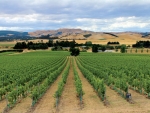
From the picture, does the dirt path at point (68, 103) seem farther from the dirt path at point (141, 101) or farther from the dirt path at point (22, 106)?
the dirt path at point (141, 101)

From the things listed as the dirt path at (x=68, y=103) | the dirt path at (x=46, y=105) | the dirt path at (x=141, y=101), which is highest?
the dirt path at (x=141, y=101)

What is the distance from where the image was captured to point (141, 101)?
18.9 m

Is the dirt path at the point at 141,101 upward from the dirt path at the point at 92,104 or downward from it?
upward

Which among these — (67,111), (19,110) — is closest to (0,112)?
(19,110)

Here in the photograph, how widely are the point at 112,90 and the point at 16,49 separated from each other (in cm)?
13616

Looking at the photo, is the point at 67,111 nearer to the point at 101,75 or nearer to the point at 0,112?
the point at 0,112

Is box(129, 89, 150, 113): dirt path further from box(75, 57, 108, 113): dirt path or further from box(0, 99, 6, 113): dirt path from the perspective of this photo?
box(0, 99, 6, 113): dirt path

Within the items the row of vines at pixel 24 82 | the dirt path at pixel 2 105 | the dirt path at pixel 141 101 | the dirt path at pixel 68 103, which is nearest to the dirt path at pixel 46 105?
the row of vines at pixel 24 82

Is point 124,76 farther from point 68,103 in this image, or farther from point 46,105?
point 46,105

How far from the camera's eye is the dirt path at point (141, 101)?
55.1 ft

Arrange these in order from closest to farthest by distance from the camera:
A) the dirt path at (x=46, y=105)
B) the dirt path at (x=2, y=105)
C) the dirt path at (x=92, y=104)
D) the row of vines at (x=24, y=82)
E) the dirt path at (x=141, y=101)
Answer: the dirt path at (x=92, y=104)
the dirt path at (x=46, y=105)
the dirt path at (x=141, y=101)
the dirt path at (x=2, y=105)
the row of vines at (x=24, y=82)

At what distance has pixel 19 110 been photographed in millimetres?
16922

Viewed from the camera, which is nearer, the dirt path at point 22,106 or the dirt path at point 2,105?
the dirt path at point 22,106

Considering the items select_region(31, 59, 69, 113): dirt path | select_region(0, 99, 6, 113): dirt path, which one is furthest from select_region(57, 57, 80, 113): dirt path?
select_region(0, 99, 6, 113): dirt path
